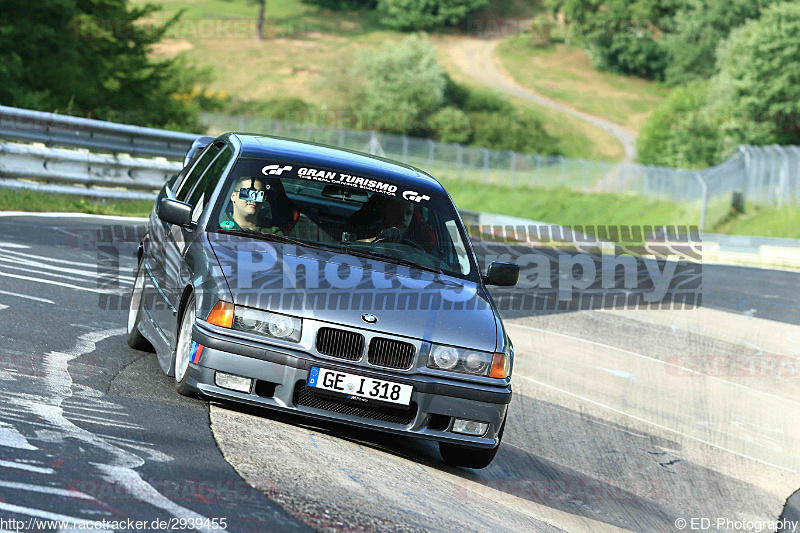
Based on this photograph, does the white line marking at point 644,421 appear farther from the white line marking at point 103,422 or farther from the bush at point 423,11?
the bush at point 423,11

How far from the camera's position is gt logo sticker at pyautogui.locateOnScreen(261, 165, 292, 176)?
23.7 feet

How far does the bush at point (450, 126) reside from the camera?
279 feet

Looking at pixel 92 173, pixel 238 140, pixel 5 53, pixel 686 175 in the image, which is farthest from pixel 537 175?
pixel 238 140

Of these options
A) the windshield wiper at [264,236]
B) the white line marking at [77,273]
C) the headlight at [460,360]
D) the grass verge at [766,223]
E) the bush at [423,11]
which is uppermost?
the bush at [423,11]

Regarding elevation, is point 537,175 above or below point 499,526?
below

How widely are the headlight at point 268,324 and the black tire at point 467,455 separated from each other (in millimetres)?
1147

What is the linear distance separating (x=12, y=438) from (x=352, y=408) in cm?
179

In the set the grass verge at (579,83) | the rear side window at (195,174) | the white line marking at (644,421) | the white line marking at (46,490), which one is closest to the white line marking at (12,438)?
the white line marking at (46,490)

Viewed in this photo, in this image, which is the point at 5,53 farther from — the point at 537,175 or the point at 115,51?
the point at 537,175

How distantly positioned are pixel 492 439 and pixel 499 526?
920mm

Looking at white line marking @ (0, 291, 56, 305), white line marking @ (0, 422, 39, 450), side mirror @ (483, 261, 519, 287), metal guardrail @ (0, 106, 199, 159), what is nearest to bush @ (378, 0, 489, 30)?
metal guardrail @ (0, 106, 199, 159)

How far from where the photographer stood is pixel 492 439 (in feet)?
20.6

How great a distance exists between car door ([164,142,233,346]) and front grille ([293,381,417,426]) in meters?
1.07

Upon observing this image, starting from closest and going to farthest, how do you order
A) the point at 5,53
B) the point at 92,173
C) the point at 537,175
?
the point at 92,173
the point at 5,53
the point at 537,175
